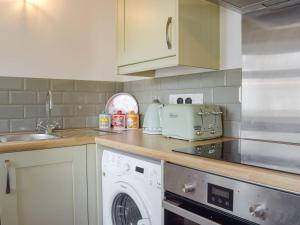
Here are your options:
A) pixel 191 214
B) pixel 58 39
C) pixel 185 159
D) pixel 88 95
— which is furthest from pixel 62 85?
pixel 191 214

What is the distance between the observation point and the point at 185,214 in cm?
93

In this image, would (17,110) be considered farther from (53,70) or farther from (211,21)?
(211,21)

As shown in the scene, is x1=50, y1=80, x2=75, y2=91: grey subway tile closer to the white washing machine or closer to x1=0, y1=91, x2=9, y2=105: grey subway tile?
x1=0, y1=91, x2=9, y2=105: grey subway tile

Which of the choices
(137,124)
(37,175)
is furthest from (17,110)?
(137,124)

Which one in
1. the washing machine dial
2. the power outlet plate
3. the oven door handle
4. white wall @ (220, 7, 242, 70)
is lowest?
the oven door handle

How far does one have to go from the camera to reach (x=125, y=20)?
172 centimetres

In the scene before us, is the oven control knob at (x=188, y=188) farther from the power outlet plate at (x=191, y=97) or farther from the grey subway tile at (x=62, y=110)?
the grey subway tile at (x=62, y=110)

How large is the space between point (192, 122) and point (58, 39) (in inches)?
50.6

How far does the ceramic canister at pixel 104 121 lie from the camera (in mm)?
2106

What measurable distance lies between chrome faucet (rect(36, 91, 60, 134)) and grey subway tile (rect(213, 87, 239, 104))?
1.15m

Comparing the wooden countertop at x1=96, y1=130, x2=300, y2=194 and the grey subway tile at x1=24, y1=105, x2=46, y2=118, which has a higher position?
the grey subway tile at x1=24, y1=105, x2=46, y2=118

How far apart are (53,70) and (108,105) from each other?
0.53 meters

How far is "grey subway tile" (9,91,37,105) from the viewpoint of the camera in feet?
5.90

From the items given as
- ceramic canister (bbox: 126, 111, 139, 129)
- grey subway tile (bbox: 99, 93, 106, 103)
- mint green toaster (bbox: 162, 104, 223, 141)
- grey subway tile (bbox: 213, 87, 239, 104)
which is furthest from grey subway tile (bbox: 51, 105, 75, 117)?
grey subway tile (bbox: 213, 87, 239, 104)
